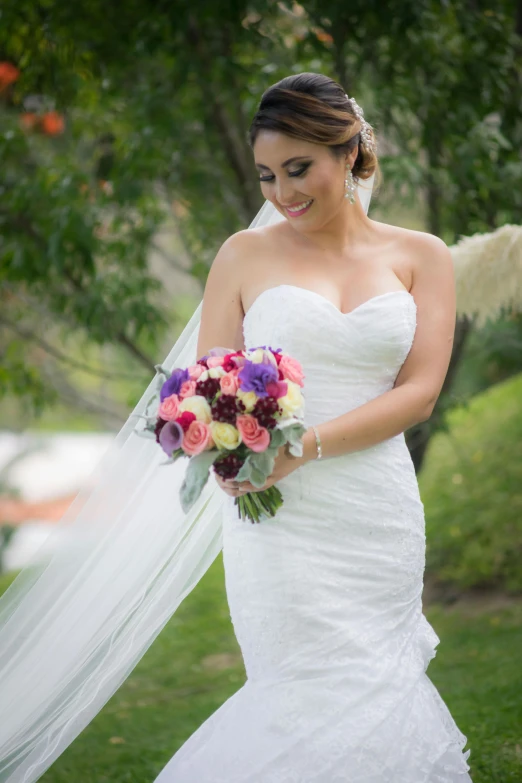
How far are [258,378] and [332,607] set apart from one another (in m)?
0.77

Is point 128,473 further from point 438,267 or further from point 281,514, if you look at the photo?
point 438,267

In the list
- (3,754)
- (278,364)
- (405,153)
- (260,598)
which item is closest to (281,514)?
(260,598)

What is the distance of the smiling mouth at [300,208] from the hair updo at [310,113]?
0.16 m

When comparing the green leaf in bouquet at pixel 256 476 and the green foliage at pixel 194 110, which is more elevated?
the green leaf in bouquet at pixel 256 476

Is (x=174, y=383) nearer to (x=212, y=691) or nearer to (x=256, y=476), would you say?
(x=256, y=476)

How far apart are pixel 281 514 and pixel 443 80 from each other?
3121 mm

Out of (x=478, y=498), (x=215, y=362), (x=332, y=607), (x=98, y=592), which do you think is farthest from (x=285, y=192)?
(x=478, y=498)

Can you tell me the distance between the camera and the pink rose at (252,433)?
227 centimetres

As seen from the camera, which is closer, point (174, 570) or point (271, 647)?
point (271, 647)

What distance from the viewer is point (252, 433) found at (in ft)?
7.45

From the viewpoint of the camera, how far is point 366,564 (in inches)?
108

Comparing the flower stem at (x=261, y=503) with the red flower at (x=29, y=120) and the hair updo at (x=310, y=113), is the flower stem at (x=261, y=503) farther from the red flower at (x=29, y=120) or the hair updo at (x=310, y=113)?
the red flower at (x=29, y=120)

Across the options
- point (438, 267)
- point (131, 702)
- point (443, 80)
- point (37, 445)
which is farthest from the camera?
point (37, 445)

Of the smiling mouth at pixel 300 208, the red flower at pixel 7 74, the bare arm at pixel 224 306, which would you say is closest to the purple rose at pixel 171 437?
the bare arm at pixel 224 306
